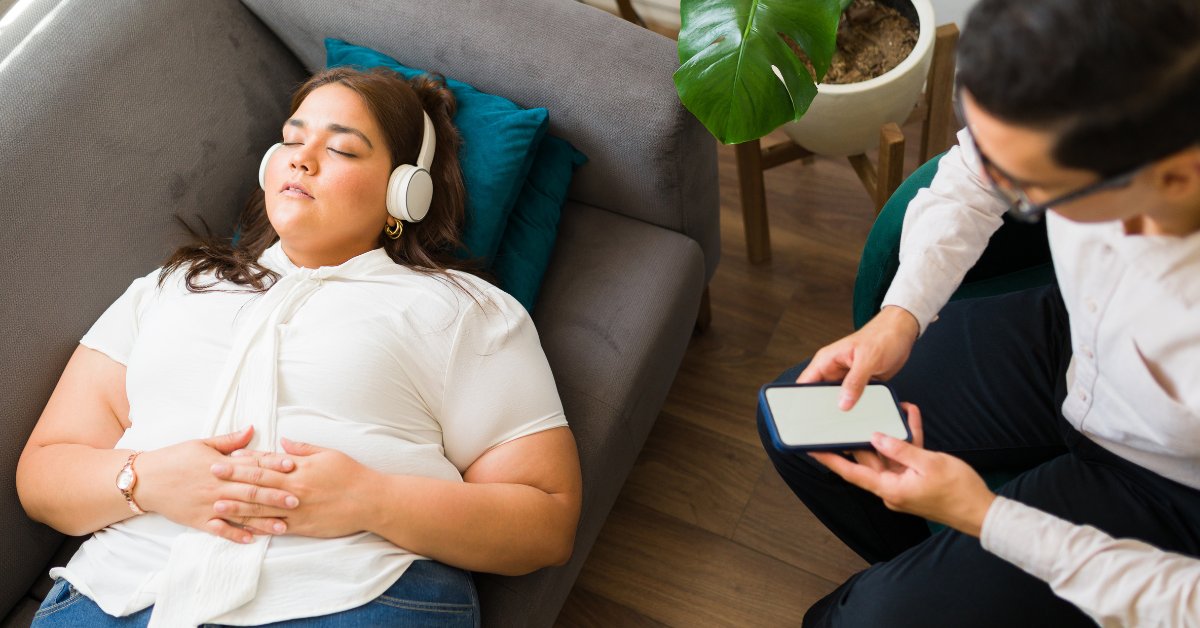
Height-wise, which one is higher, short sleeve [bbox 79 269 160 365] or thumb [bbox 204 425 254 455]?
short sleeve [bbox 79 269 160 365]

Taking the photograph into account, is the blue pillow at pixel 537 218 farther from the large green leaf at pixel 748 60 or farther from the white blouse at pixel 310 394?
the large green leaf at pixel 748 60

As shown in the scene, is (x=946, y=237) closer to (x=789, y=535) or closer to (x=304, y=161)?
(x=789, y=535)

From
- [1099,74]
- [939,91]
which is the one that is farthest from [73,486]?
[939,91]

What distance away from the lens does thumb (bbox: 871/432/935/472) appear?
3.49 ft

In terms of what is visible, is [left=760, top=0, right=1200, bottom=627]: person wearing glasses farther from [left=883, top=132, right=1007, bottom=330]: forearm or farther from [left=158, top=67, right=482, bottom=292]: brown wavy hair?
[left=158, top=67, right=482, bottom=292]: brown wavy hair

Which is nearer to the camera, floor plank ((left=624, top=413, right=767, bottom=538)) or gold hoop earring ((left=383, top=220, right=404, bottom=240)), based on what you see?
gold hoop earring ((left=383, top=220, right=404, bottom=240))

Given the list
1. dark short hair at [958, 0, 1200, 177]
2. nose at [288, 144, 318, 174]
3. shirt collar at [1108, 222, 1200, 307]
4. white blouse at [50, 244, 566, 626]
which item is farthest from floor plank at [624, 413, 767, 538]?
dark short hair at [958, 0, 1200, 177]

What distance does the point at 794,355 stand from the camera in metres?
2.05

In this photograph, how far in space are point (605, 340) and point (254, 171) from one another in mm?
747

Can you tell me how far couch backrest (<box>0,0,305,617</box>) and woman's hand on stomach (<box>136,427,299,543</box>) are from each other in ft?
1.14

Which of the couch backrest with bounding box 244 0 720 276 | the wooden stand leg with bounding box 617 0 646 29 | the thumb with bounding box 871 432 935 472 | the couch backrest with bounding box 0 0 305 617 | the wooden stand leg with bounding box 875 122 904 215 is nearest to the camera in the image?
the thumb with bounding box 871 432 935 472

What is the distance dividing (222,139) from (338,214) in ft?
1.44

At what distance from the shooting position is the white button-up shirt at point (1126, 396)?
95 cm

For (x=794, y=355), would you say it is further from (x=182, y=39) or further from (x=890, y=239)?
(x=182, y=39)
